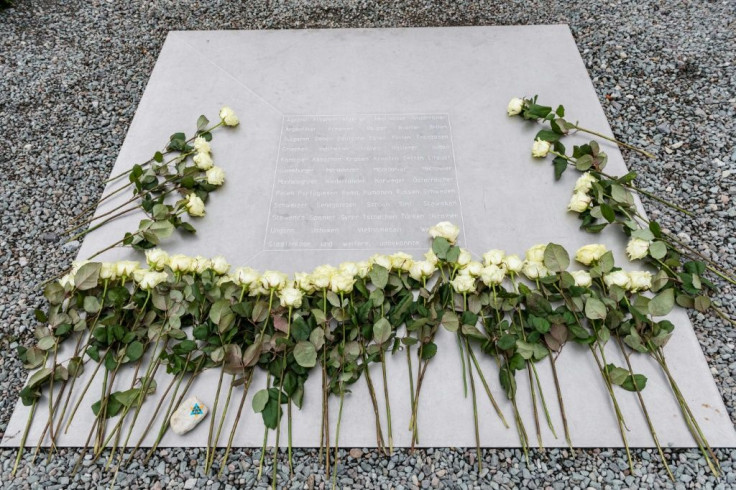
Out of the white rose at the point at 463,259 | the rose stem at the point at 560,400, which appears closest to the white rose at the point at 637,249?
the rose stem at the point at 560,400

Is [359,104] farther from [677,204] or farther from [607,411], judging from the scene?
[607,411]


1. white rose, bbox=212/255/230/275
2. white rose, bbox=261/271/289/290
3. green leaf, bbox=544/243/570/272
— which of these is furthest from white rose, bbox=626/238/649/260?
white rose, bbox=212/255/230/275

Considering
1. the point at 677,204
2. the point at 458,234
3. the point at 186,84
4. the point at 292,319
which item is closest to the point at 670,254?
the point at 677,204

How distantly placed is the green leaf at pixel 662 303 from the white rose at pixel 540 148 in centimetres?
107

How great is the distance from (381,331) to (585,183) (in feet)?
4.88

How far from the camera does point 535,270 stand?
2.47 m

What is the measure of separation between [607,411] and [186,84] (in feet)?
10.8

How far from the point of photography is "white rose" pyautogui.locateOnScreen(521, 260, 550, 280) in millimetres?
2473

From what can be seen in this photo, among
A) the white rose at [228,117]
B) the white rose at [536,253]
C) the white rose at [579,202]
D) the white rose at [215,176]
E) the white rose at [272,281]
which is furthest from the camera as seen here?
the white rose at [228,117]

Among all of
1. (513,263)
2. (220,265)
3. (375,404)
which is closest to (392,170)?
(513,263)

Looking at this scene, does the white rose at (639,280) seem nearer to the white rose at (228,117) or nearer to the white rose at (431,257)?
the white rose at (431,257)

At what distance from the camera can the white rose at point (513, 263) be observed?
2473 mm

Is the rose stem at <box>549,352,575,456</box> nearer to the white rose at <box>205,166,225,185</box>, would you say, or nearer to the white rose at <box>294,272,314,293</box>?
the white rose at <box>294,272,314,293</box>

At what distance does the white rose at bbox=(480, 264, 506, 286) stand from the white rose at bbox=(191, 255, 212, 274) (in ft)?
4.36
